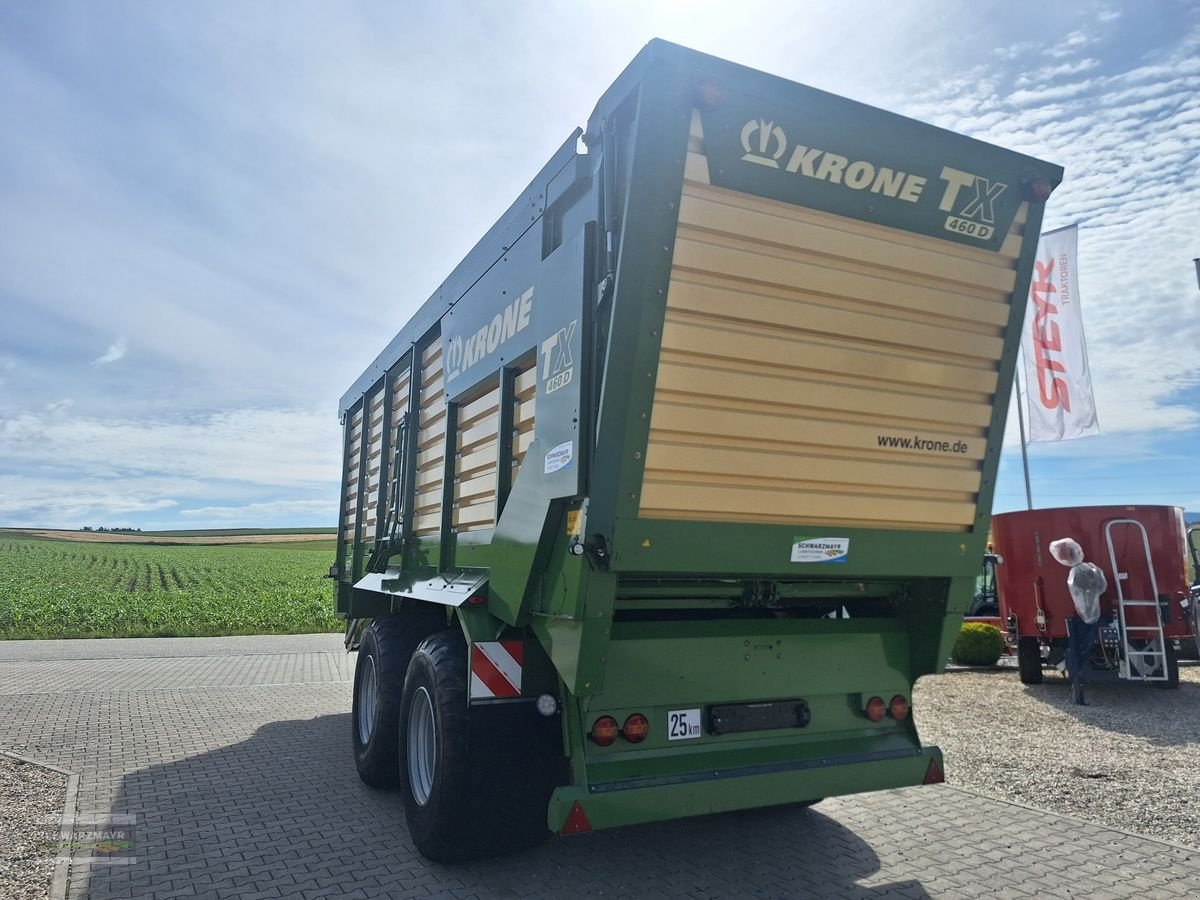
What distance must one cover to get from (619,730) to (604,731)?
8cm

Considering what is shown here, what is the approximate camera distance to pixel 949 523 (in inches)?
159

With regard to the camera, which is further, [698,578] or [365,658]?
[365,658]

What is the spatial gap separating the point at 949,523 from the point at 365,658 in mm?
4005

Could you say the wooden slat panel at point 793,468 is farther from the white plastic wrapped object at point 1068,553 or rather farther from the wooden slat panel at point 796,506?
the white plastic wrapped object at point 1068,553

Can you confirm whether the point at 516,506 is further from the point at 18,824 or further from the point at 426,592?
the point at 18,824

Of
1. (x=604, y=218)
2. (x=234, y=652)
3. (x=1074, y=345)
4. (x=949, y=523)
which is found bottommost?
(x=234, y=652)

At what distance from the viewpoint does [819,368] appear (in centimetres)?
361

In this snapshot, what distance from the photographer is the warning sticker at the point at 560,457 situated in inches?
132

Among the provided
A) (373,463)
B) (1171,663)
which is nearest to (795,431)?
(373,463)

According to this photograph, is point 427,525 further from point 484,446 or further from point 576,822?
point 576,822

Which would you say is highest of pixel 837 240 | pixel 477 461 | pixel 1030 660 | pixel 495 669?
pixel 837 240

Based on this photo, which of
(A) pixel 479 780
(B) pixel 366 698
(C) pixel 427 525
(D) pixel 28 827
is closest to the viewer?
(A) pixel 479 780

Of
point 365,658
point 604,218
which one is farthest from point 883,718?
point 365,658

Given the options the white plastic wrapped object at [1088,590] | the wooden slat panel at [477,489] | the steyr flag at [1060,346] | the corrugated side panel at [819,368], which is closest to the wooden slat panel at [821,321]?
the corrugated side panel at [819,368]
